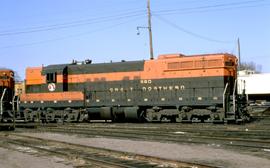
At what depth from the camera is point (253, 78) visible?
4619cm

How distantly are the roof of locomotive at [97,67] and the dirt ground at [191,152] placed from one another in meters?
11.6

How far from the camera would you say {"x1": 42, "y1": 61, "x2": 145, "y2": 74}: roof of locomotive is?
27922 mm

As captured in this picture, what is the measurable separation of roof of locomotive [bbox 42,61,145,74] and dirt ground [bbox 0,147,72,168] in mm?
15194

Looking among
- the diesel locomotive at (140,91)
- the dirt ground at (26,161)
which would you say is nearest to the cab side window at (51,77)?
the diesel locomotive at (140,91)

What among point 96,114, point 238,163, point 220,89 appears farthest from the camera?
point 96,114

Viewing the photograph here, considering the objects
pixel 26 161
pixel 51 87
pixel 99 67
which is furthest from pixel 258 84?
pixel 26 161

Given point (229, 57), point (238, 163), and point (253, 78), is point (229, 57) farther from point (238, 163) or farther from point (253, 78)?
point (253, 78)

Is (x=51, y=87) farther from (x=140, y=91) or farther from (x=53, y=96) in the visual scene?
(x=140, y=91)

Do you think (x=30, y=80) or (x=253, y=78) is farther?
Answer: (x=253, y=78)

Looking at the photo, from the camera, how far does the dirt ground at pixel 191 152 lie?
34.0 feet

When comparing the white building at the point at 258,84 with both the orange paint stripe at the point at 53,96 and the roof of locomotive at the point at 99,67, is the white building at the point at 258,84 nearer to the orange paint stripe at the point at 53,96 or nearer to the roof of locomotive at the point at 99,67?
the roof of locomotive at the point at 99,67

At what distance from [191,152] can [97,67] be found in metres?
17.7

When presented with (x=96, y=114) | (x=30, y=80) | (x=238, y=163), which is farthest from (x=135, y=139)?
(x=30, y=80)

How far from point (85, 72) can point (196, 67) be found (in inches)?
333
